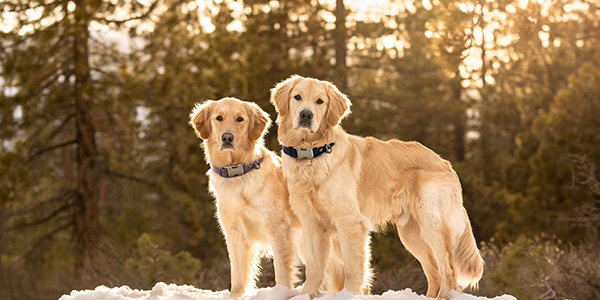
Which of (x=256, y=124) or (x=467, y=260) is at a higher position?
(x=256, y=124)

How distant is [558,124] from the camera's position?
56.5 feet

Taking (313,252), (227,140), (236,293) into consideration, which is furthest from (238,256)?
(227,140)

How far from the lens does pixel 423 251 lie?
687 centimetres

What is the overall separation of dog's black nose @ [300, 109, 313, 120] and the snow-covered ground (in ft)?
4.89

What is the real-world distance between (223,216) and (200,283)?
221 inches

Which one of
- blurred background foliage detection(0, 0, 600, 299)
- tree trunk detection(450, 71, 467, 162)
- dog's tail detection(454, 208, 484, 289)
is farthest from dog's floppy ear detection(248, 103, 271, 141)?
tree trunk detection(450, 71, 467, 162)

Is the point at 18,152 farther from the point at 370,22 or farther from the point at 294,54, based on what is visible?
the point at 370,22

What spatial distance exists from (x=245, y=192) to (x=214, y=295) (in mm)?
1267

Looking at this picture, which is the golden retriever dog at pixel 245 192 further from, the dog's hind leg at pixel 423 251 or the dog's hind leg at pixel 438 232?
→ the dog's hind leg at pixel 438 232

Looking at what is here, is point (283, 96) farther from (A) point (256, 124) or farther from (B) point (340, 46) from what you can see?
(B) point (340, 46)

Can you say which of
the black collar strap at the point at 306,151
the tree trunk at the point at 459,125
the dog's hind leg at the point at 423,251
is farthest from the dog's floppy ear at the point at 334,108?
the tree trunk at the point at 459,125

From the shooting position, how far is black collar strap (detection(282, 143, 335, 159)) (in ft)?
20.8

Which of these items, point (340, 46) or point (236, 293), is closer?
point (236, 293)

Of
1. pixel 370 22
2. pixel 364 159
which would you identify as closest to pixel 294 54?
pixel 370 22
